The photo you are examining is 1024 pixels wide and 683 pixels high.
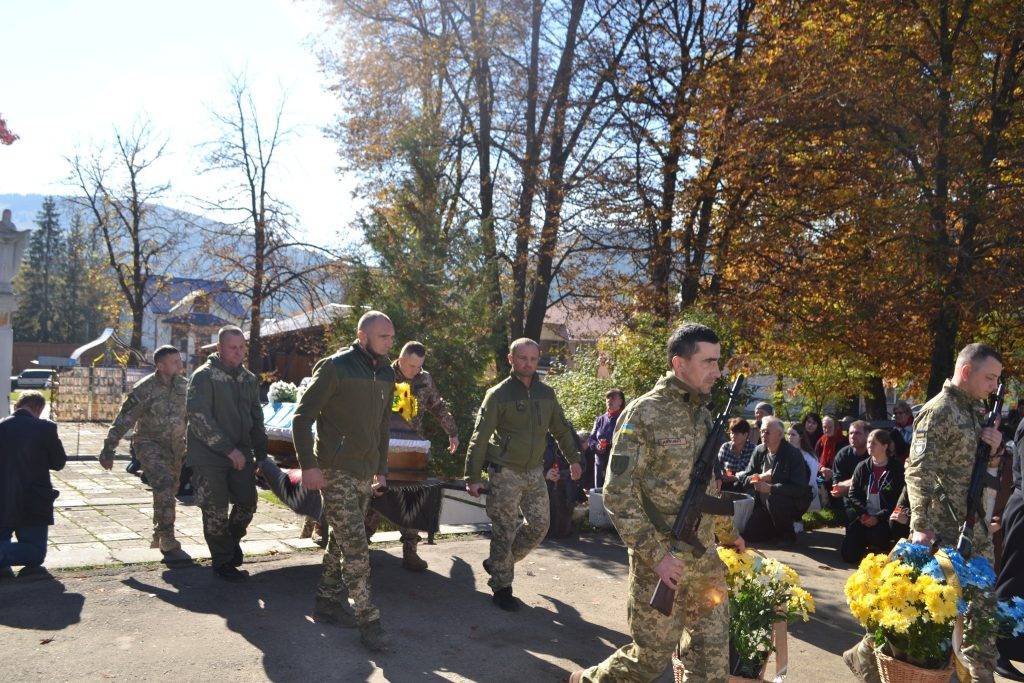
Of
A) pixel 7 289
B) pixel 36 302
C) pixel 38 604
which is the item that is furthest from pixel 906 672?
pixel 36 302

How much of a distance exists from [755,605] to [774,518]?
5.71 meters

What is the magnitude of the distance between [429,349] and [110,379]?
1866 centimetres

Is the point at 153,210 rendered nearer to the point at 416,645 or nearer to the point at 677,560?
the point at 416,645

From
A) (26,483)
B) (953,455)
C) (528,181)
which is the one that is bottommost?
(26,483)

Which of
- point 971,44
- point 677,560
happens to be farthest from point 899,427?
point 677,560

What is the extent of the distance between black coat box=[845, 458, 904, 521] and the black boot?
4.75m

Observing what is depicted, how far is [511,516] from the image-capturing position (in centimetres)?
693

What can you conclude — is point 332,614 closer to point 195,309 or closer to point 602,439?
point 602,439

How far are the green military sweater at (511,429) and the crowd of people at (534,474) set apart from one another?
12 mm

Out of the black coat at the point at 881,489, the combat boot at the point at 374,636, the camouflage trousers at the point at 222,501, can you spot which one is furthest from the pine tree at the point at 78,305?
the combat boot at the point at 374,636

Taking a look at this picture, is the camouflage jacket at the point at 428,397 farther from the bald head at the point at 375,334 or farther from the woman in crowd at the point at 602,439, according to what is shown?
the woman in crowd at the point at 602,439

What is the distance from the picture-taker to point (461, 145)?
20703 millimetres

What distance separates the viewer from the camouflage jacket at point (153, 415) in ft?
26.8

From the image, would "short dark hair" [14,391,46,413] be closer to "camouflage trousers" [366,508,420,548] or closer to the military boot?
"camouflage trousers" [366,508,420,548]
